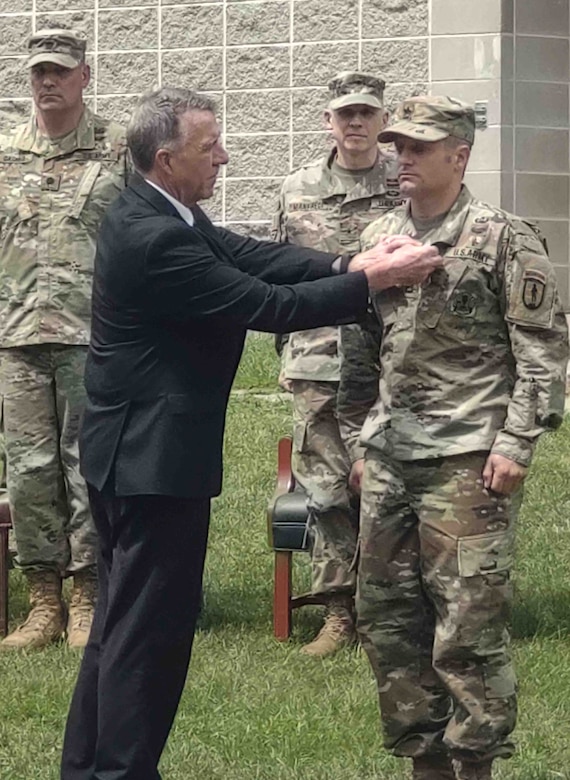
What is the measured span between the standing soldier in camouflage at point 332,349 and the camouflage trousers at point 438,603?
1.83 m

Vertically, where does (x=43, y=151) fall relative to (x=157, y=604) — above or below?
above

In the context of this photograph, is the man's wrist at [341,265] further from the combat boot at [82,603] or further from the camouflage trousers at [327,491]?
the combat boot at [82,603]

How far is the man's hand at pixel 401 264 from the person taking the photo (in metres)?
4.76

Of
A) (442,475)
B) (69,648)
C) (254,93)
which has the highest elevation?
(254,93)

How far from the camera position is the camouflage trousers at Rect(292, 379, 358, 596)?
6953 mm

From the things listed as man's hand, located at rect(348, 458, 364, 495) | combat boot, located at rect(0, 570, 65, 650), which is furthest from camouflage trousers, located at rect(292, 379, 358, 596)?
man's hand, located at rect(348, 458, 364, 495)

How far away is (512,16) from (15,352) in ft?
23.2

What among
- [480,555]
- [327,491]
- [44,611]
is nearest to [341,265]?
[480,555]

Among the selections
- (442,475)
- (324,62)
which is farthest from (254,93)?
(442,475)

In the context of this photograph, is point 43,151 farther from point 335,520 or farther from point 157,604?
point 157,604

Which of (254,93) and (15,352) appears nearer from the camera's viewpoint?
(15,352)

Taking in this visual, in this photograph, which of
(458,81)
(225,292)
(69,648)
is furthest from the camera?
(458,81)

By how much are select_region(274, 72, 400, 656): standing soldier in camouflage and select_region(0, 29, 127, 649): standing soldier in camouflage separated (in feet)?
2.68

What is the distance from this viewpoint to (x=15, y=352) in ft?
23.0
